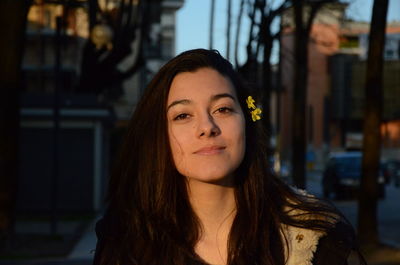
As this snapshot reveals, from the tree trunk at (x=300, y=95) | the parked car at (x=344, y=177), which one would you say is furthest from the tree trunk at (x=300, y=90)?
the parked car at (x=344, y=177)

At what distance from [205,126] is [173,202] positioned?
1.12 feet

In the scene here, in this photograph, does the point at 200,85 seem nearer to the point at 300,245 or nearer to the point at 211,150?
the point at 211,150

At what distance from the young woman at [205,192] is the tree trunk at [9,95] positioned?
41.8 ft

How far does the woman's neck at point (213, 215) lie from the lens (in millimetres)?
3197

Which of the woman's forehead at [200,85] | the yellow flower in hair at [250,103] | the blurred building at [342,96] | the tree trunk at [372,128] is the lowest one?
the blurred building at [342,96]

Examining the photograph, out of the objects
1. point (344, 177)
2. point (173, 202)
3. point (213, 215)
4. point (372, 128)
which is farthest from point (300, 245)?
point (344, 177)

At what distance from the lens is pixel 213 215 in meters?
3.24

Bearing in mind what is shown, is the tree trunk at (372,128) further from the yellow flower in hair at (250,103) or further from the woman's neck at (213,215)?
the woman's neck at (213,215)

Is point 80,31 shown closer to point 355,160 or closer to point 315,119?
point 355,160

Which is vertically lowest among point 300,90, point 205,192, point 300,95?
point 300,95

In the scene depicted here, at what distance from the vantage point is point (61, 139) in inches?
1108

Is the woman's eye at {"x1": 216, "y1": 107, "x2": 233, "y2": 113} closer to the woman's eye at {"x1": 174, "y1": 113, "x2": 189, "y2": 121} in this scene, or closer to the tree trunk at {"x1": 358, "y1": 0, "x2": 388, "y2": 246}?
the woman's eye at {"x1": 174, "y1": 113, "x2": 189, "y2": 121}

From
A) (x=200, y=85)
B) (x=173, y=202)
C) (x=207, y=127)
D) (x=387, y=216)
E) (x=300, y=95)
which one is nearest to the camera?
(x=207, y=127)

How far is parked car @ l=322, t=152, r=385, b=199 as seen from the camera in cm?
3731
